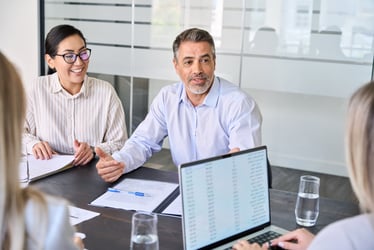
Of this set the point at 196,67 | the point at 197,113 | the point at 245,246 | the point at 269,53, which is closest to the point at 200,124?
the point at 197,113

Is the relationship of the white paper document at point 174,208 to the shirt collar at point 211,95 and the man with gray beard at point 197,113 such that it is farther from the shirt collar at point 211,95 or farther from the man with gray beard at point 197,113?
the shirt collar at point 211,95

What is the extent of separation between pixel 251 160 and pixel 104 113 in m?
1.35

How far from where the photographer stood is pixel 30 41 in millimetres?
4758

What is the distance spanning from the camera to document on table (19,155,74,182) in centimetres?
187

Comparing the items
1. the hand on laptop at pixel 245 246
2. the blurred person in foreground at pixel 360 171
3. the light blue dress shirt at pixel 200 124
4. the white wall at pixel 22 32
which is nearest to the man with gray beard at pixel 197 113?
the light blue dress shirt at pixel 200 124

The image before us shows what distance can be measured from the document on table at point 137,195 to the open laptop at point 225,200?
37cm

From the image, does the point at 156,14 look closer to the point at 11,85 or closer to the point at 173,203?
the point at 173,203

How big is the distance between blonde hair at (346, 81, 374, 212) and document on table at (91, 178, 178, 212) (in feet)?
2.72

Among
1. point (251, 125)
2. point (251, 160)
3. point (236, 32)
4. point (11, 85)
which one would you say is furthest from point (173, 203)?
point (236, 32)

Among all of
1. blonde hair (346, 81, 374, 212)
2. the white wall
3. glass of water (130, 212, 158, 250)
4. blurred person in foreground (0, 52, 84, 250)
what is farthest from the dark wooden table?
the white wall

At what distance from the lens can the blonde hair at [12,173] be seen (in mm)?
848

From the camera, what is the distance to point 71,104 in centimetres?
259

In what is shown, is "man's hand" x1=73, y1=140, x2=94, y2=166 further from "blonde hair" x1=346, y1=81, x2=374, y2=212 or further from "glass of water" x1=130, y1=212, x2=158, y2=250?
"blonde hair" x1=346, y1=81, x2=374, y2=212

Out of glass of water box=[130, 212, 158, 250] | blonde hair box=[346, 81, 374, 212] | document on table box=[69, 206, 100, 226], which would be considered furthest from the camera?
document on table box=[69, 206, 100, 226]
